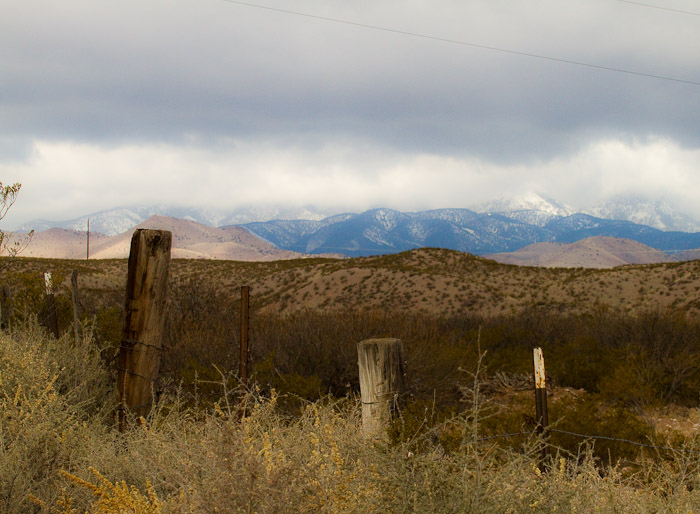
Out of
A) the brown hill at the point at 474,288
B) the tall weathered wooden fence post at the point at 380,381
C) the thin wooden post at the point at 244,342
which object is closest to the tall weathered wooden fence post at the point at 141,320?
the thin wooden post at the point at 244,342

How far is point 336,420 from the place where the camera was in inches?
189

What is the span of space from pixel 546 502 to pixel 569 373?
8.56 metres

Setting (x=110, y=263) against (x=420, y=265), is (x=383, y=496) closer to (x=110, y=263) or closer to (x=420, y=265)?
(x=420, y=265)

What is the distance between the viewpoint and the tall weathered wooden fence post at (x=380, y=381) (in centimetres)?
412

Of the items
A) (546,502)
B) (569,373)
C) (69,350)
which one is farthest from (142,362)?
(569,373)

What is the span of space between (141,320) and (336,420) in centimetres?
203

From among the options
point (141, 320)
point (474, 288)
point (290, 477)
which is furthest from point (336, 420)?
point (474, 288)

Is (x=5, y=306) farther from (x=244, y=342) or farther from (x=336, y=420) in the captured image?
(x=336, y=420)

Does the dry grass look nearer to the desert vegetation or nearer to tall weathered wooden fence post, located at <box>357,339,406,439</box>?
the desert vegetation

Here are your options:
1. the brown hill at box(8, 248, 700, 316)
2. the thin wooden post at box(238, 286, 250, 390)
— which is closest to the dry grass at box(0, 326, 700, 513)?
the thin wooden post at box(238, 286, 250, 390)

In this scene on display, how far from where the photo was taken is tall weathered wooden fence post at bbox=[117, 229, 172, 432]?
5078 mm

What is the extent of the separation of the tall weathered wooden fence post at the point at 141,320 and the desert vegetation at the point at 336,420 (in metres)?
0.35

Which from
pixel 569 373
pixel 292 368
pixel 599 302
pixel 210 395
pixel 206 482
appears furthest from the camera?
pixel 599 302

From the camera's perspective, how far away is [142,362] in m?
5.11
